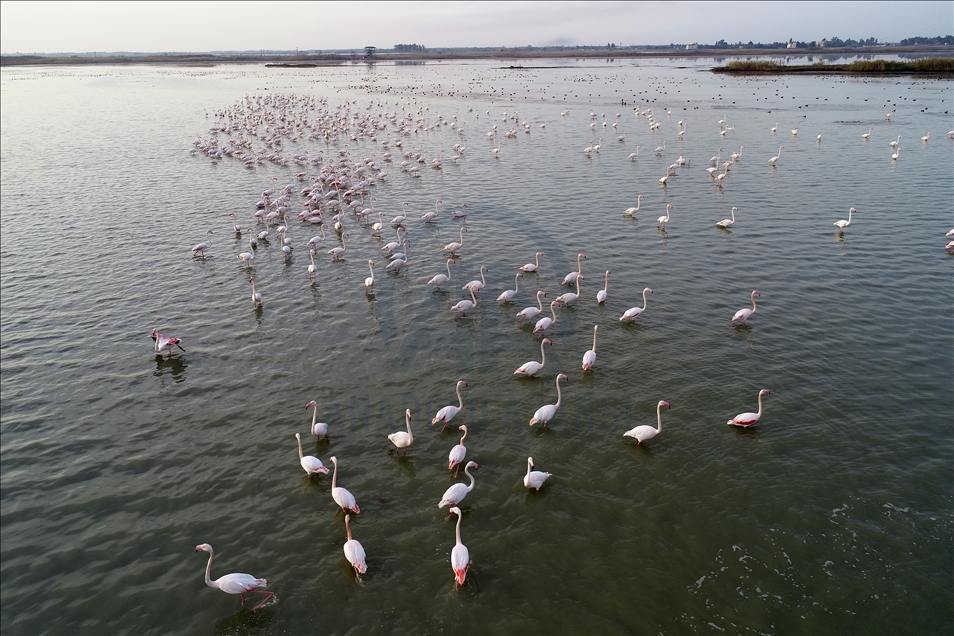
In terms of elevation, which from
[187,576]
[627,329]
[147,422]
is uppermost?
[627,329]

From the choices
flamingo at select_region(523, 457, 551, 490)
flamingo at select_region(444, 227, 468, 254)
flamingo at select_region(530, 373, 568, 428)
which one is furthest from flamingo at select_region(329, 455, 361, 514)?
flamingo at select_region(444, 227, 468, 254)

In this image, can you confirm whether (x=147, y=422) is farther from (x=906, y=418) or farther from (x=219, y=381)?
(x=906, y=418)

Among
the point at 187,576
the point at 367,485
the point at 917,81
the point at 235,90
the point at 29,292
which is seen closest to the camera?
the point at 187,576

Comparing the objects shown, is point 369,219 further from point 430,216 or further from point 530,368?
point 530,368

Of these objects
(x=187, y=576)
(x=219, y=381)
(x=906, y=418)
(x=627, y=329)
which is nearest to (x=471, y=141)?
(x=627, y=329)

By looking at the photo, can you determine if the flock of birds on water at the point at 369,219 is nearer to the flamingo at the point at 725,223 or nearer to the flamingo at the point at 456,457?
the flamingo at the point at 456,457

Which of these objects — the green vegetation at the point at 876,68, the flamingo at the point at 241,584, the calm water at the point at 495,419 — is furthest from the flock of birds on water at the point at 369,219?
the green vegetation at the point at 876,68

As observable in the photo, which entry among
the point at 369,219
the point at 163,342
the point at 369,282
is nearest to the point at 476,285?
the point at 369,282
